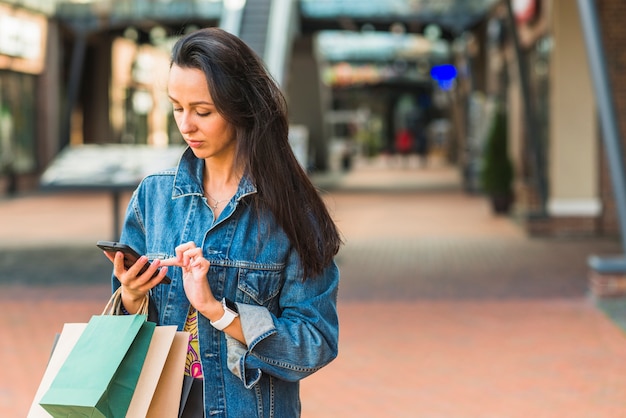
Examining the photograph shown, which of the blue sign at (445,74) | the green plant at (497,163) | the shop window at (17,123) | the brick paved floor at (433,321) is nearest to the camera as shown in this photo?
the brick paved floor at (433,321)

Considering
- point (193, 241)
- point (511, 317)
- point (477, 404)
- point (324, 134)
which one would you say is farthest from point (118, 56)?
point (193, 241)

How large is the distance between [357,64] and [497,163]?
34.0 m

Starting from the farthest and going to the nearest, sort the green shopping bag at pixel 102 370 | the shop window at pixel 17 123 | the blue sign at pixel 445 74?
the blue sign at pixel 445 74 < the shop window at pixel 17 123 < the green shopping bag at pixel 102 370

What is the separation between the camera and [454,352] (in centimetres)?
800

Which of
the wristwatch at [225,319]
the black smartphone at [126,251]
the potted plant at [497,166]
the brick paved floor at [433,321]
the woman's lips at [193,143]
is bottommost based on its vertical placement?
the brick paved floor at [433,321]

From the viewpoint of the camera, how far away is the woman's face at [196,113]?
2.58 m

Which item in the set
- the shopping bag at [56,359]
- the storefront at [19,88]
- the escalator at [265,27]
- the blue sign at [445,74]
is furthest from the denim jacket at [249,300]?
the blue sign at [445,74]

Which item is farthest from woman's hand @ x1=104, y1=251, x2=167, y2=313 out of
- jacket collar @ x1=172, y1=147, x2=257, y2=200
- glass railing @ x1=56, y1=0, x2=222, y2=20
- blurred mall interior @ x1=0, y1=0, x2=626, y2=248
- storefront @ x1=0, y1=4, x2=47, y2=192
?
glass railing @ x1=56, y1=0, x2=222, y2=20

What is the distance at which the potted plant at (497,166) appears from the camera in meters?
20.1

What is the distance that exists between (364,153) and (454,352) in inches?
1934

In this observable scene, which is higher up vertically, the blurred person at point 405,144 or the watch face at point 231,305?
the blurred person at point 405,144

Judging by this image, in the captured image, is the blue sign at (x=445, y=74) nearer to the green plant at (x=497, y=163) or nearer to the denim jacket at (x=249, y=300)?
the green plant at (x=497, y=163)

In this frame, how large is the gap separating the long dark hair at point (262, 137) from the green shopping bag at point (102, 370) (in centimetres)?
40

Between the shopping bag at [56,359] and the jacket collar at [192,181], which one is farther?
the jacket collar at [192,181]
